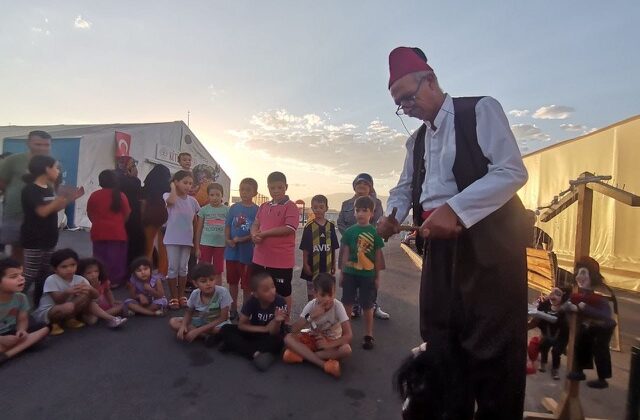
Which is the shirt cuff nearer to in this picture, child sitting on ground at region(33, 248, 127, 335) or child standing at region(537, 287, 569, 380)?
child standing at region(537, 287, 569, 380)

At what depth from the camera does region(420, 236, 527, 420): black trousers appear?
1.25 meters

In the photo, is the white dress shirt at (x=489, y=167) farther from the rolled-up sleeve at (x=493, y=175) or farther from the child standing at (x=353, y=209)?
the child standing at (x=353, y=209)

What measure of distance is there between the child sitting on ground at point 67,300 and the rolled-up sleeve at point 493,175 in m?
3.89

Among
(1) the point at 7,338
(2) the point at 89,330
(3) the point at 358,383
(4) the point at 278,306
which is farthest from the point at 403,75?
(2) the point at 89,330

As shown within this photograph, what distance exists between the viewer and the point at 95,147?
11422 mm

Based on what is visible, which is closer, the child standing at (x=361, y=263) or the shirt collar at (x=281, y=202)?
the child standing at (x=361, y=263)

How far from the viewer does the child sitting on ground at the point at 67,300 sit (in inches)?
143

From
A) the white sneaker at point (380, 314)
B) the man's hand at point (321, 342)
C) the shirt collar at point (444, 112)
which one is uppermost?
the shirt collar at point (444, 112)

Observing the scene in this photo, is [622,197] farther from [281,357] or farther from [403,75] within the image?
[281,357]

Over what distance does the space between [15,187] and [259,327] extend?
10.7 feet

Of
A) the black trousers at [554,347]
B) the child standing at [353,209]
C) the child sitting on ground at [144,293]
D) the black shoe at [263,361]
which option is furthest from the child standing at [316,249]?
the black trousers at [554,347]

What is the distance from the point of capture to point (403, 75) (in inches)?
57.2

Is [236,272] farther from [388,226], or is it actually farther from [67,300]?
[388,226]

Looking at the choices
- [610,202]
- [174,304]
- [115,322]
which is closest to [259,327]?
[115,322]
